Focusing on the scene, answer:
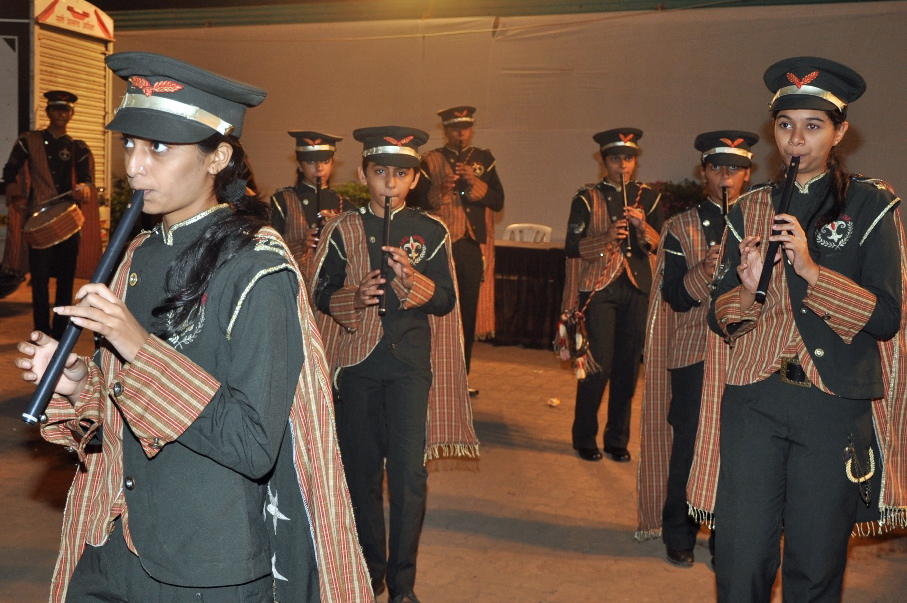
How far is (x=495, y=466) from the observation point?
6266 millimetres

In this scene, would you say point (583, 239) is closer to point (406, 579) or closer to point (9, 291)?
point (406, 579)

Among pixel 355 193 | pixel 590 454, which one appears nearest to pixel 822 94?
pixel 590 454

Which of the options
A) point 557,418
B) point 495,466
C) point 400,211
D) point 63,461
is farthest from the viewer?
point 557,418

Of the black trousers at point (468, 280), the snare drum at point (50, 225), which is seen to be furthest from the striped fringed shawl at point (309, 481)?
the snare drum at point (50, 225)

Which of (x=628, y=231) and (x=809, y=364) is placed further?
(x=628, y=231)

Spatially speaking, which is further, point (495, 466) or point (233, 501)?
point (495, 466)

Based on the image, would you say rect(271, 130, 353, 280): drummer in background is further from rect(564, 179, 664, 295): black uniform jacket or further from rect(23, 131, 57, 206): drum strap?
rect(23, 131, 57, 206): drum strap

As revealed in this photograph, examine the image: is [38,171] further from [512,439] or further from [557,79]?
[557,79]

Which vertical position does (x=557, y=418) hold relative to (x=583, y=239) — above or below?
below

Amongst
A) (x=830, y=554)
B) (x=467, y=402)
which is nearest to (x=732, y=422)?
(x=830, y=554)

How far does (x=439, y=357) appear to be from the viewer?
4398 mm

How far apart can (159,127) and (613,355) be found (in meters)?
4.97

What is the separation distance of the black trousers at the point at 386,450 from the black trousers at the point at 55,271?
519cm

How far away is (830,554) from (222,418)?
2149mm
